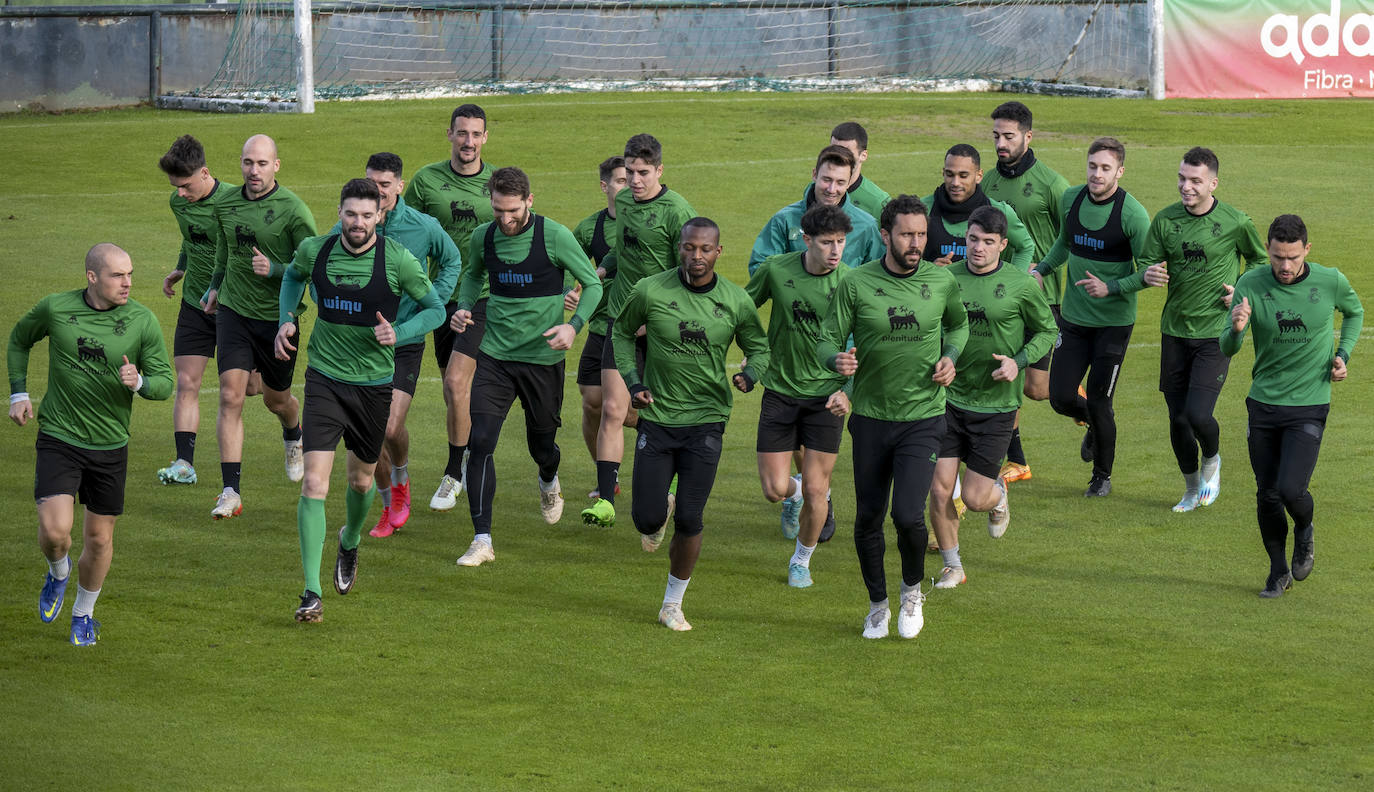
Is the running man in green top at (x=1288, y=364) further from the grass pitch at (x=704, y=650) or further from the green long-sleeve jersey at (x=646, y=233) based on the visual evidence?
the green long-sleeve jersey at (x=646, y=233)

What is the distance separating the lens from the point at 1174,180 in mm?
26812

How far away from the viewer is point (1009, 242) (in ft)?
36.9

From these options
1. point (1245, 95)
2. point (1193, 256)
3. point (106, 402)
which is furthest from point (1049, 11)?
point (106, 402)

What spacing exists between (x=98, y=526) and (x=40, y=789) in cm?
213

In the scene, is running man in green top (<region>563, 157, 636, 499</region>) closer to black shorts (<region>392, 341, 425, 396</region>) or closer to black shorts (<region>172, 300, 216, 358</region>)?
black shorts (<region>392, 341, 425, 396</region>)

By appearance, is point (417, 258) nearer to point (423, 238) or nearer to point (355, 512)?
point (423, 238)

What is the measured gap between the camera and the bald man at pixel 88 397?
881 centimetres

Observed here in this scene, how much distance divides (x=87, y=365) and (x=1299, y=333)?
6.87 metres

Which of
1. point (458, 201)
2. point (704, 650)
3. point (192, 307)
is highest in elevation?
point (458, 201)

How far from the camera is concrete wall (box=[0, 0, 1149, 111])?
30.3m

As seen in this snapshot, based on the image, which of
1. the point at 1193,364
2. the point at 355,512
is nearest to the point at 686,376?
the point at 355,512

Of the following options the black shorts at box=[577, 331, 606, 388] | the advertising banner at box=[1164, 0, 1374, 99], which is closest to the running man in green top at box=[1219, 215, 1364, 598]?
the black shorts at box=[577, 331, 606, 388]

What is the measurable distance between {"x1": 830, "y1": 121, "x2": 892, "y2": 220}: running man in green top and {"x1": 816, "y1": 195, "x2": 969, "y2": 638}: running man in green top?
2295 mm

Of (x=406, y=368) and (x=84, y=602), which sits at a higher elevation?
(x=406, y=368)
